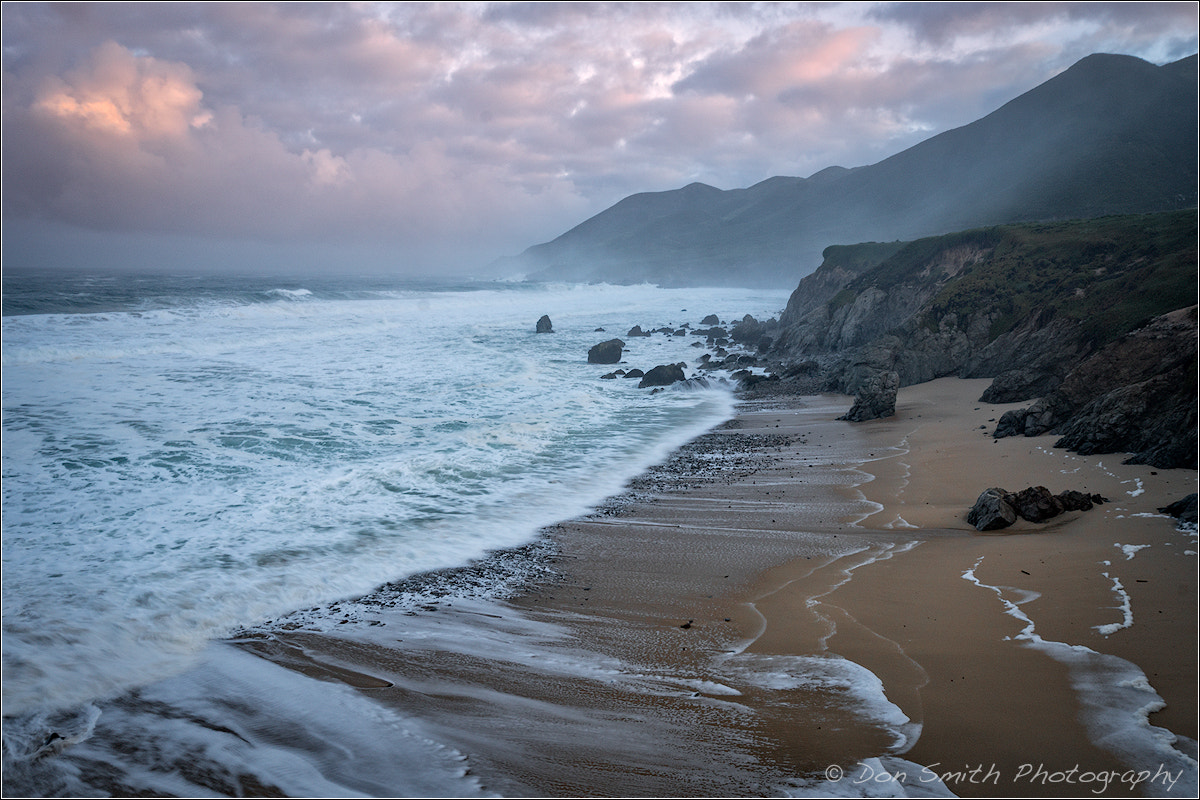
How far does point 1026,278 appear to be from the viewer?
20.3m

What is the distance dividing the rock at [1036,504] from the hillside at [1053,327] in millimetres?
2106

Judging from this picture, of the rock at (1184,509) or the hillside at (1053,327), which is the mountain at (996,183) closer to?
the hillside at (1053,327)

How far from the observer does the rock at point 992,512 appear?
7.29 metres

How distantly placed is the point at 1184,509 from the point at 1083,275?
1440 cm

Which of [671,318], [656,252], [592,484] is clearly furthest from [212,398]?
[656,252]

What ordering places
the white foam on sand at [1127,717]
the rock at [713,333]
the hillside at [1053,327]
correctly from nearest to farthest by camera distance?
1. the white foam on sand at [1127,717]
2. the hillside at [1053,327]
3. the rock at [713,333]

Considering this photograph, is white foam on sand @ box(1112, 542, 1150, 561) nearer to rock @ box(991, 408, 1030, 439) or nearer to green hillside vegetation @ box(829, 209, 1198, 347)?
rock @ box(991, 408, 1030, 439)

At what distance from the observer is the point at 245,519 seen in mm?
8602

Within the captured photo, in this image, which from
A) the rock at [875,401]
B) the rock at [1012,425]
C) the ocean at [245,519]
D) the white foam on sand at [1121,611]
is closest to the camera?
the ocean at [245,519]

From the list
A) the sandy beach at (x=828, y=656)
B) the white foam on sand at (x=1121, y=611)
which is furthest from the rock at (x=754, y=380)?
the white foam on sand at (x=1121, y=611)

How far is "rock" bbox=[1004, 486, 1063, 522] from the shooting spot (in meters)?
7.32

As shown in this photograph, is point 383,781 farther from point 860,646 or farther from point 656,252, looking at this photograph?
point 656,252

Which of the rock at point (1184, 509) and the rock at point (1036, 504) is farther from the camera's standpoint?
the rock at point (1036, 504)

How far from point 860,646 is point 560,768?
2564 millimetres
